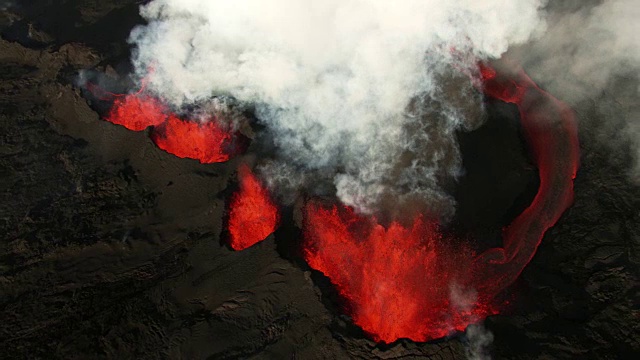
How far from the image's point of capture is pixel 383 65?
45.6 ft

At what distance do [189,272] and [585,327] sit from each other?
8.89 m

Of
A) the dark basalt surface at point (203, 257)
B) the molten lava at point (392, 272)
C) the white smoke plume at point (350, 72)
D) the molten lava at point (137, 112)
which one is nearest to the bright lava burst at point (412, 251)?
the molten lava at point (392, 272)

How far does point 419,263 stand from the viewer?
1129cm

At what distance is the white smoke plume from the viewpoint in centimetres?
1235

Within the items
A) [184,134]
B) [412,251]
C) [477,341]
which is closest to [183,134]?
[184,134]

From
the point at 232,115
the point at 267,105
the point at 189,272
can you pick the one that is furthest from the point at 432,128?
the point at 189,272

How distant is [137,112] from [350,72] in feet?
22.0

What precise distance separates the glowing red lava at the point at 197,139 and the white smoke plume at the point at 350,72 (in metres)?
0.84

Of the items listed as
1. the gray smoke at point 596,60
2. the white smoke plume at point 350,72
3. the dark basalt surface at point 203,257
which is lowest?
the dark basalt surface at point 203,257

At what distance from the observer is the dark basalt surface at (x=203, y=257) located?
9.48 metres

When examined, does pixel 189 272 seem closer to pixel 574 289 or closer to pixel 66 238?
pixel 66 238

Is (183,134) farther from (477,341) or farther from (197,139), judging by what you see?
(477,341)

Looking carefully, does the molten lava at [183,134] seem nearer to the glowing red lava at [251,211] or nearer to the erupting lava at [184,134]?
the erupting lava at [184,134]

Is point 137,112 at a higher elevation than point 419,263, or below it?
higher
